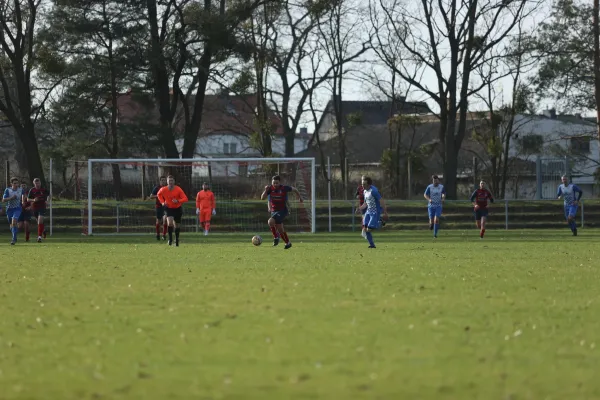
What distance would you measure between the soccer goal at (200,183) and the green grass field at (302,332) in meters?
24.5

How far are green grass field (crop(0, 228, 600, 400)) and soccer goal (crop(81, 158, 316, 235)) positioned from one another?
24.5 metres

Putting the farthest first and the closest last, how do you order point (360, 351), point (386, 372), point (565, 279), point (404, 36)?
point (404, 36) → point (565, 279) → point (360, 351) → point (386, 372)

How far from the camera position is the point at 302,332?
9.85 m

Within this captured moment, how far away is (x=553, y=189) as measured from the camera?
49469 millimetres

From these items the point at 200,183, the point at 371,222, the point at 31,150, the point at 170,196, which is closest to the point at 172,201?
the point at 170,196

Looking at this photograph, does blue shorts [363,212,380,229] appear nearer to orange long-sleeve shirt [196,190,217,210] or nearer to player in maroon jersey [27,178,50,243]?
player in maroon jersey [27,178,50,243]

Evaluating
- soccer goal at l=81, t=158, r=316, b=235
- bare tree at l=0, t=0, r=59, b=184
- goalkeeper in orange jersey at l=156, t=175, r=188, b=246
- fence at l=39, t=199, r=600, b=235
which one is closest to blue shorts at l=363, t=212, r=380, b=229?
goalkeeper in orange jersey at l=156, t=175, r=188, b=246

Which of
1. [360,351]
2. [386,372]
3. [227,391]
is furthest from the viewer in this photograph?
[360,351]

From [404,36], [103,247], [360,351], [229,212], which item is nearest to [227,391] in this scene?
[360,351]

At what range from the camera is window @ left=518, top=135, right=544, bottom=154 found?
5912cm

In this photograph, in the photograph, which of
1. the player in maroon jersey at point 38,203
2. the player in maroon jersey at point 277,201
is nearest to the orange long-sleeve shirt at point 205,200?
the player in maroon jersey at point 38,203

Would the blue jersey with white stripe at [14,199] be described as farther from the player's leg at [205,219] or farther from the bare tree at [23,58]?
the bare tree at [23,58]

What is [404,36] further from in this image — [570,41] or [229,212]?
[229,212]

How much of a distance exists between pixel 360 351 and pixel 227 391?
1.87m
